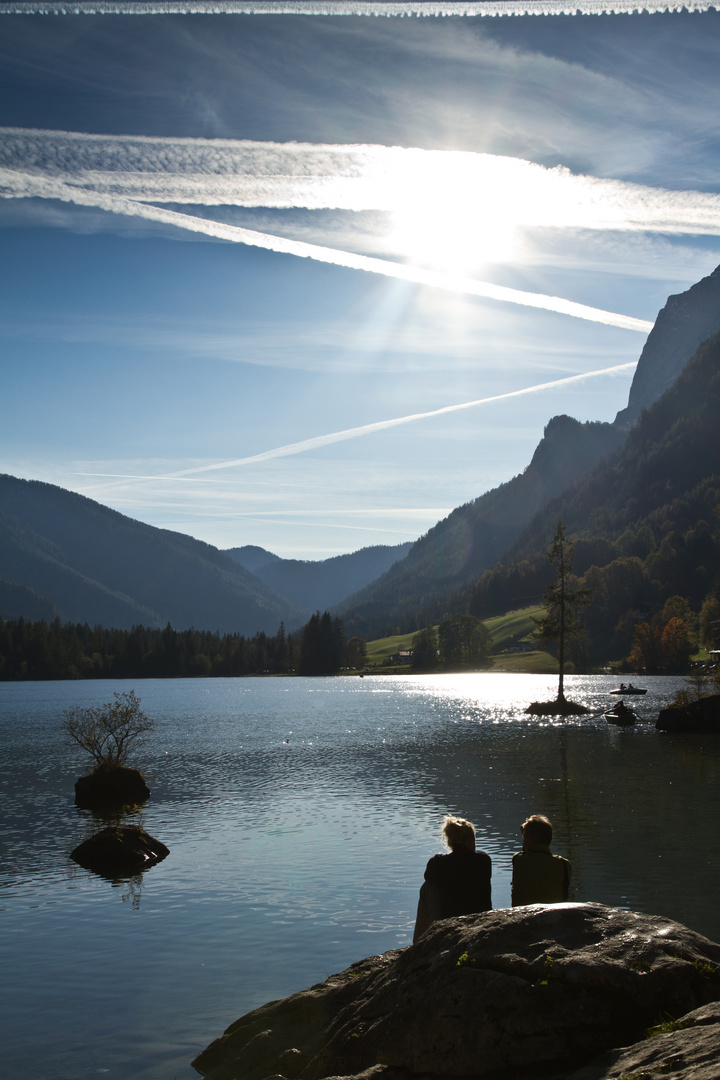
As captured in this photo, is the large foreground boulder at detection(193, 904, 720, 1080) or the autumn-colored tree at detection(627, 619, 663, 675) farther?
the autumn-colored tree at detection(627, 619, 663, 675)

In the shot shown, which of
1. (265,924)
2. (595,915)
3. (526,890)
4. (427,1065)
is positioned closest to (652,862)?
(265,924)

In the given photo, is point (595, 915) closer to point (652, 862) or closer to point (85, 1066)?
point (85, 1066)

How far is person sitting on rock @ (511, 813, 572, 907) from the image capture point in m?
11.5

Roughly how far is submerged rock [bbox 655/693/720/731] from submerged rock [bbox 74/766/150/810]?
48.3 meters

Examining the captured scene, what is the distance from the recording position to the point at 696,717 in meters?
67.8

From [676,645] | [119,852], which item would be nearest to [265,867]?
[119,852]

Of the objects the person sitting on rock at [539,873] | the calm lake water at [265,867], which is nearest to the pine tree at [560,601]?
the calm lake water at [265,867]

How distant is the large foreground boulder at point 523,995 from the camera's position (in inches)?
314

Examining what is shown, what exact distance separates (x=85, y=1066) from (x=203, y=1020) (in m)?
2.31

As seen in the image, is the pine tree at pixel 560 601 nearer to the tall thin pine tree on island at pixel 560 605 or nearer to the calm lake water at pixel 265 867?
the tall thin pine tree on island at pixel 560 605

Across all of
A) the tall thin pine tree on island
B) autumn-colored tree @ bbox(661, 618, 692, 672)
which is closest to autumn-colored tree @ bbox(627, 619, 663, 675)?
autumn-colored tree @ bbox(661, 618, 692, 672)

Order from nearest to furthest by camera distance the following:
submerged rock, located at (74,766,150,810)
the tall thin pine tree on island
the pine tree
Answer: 1. submerged rock, located at (74,766,150,810)
2. the tall thin pine tree on island
3. the pine tree

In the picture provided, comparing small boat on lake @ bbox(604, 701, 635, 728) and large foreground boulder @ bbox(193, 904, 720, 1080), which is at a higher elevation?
large foreground boulder @ bbox(193, 904, 720, 1080)

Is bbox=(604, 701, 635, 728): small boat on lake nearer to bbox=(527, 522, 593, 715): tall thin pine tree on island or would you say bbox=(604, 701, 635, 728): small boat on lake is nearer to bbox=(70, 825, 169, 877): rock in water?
bbox=(527, 522, 593, 715): tall thin pine tree on island
